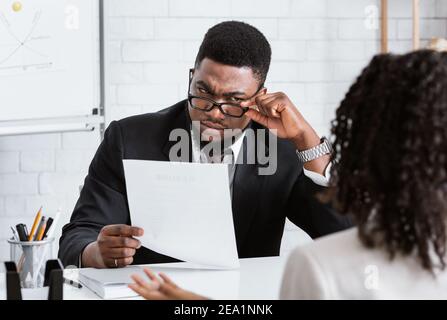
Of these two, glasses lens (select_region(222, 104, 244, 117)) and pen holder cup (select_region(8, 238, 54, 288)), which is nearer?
pen holder cup (select_region(8, 238, 54, 288))

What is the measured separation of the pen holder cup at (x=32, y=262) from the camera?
4.26ft

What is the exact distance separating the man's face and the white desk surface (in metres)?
0.35

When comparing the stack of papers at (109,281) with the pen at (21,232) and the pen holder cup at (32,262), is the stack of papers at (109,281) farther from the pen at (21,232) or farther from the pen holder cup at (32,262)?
the pen at (21,232)

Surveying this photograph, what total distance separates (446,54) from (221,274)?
31.2 inches

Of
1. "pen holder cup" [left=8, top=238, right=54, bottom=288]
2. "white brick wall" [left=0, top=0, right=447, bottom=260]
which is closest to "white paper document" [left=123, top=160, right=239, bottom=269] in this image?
"pen holder cup" [left=8, top=238, right=54, bottom=288]

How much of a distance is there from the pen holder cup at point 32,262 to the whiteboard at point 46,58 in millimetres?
967

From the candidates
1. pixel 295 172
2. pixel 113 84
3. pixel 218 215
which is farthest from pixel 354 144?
pixel 113 84

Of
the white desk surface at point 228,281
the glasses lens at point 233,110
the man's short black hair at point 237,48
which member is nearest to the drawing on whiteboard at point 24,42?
the man's short black hair at point 237,48

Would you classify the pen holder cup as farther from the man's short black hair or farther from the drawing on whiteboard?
the drawing on whiteboard

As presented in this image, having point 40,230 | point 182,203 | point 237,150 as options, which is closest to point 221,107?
point 237,150

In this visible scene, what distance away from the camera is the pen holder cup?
130 cm

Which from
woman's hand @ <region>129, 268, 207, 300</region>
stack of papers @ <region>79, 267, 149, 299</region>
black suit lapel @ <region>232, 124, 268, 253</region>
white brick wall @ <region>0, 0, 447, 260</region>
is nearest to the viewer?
woman's hand @ <region>129, 268, 207, 300</region>

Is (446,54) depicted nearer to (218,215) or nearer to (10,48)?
(218,215)

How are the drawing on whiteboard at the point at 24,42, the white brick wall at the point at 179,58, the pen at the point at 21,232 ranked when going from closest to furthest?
the pen at the point at 21,232, the drawing on whiteboard at the point at 24,42, the white brick wall at the point at 179,58
